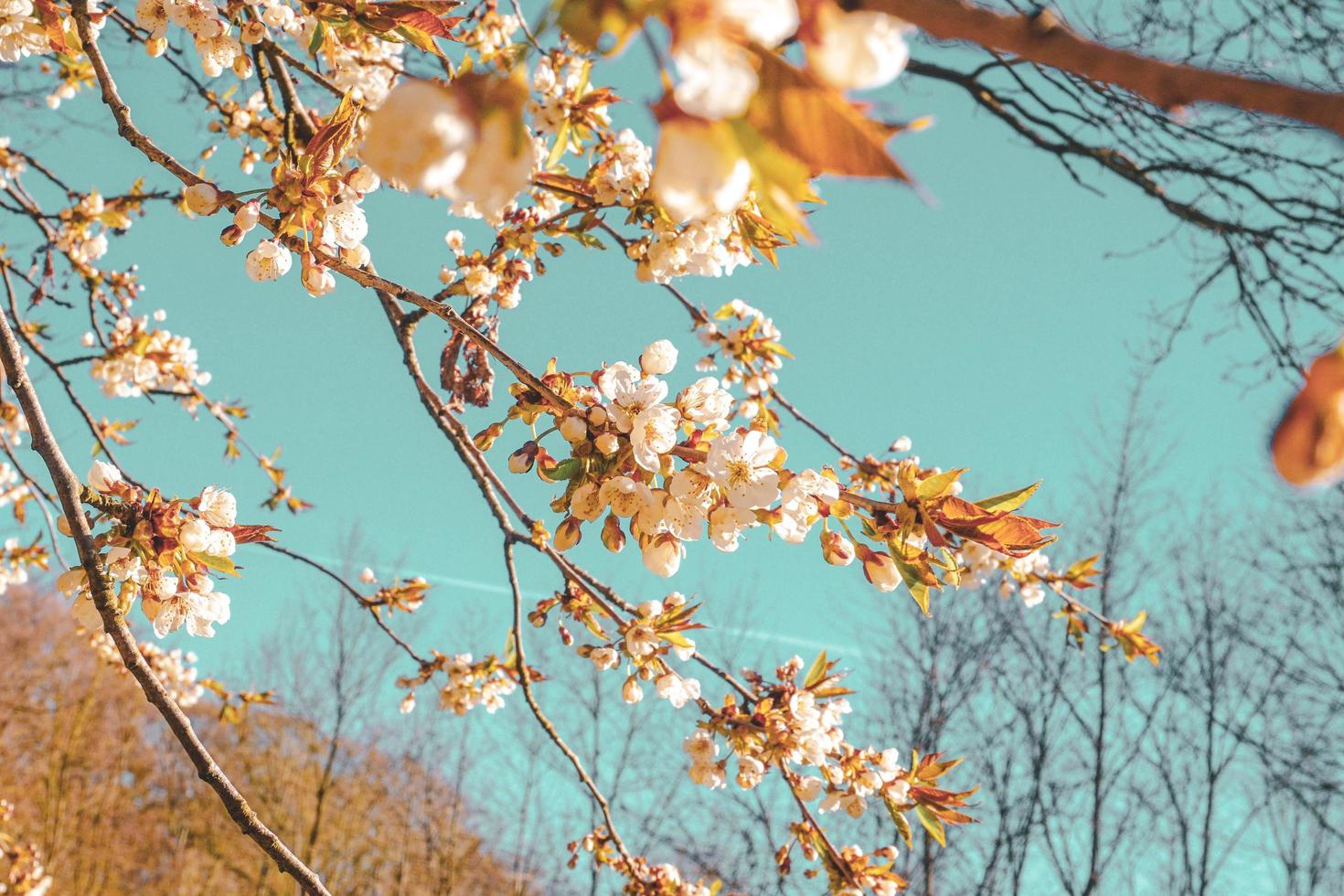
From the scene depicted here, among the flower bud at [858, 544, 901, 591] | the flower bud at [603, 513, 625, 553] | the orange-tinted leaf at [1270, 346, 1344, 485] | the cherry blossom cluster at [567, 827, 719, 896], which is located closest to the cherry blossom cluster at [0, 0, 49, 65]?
the flower bud at [603, 513, 625, 553]

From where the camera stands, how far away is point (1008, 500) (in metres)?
0.82

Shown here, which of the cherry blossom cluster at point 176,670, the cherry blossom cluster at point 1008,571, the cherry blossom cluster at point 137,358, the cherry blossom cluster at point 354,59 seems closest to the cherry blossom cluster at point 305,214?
the cherry blossom cluster at point 354,59

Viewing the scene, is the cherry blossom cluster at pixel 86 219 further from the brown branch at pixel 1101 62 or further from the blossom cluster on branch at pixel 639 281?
the brown branch at pixel 1101 62

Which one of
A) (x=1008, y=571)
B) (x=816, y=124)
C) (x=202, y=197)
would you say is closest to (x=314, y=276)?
(x=202, y=197)

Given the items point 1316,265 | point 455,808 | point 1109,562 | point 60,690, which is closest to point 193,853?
point 60,690

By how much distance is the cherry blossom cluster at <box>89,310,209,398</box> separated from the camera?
254cm

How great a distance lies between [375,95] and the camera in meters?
1.29

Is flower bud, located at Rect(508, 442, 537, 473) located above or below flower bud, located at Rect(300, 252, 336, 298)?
below

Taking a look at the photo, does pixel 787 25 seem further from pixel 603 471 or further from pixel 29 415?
pixel 29 415

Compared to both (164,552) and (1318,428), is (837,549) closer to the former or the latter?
(1318,428)

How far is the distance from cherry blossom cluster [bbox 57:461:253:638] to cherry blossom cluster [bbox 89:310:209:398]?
65.5 inches

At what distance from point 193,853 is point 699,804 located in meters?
8.69

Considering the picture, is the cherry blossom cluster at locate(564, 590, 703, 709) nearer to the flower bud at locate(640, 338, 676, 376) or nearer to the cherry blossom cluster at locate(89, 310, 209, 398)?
the flower bud at locate(640, 338, 676, 376)

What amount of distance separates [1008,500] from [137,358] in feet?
8.70
